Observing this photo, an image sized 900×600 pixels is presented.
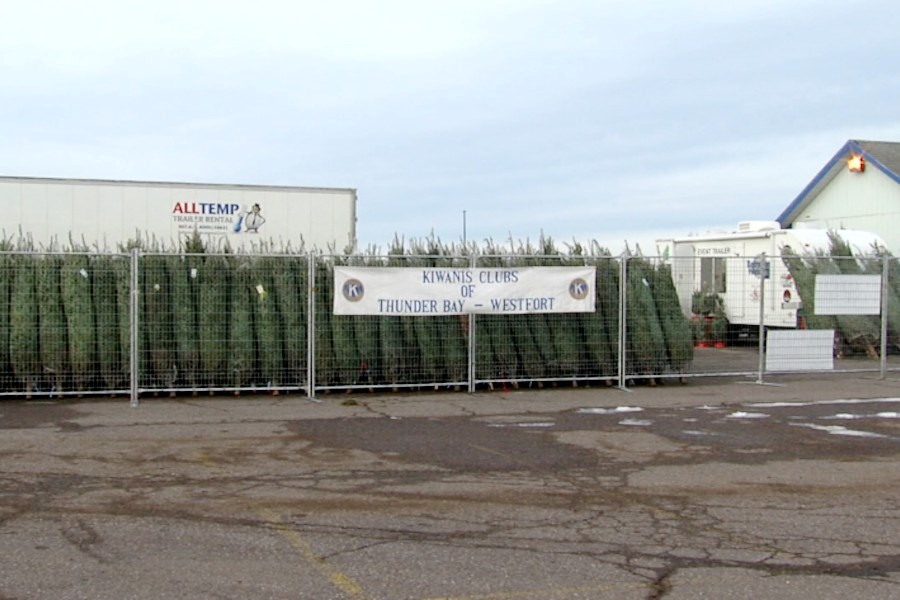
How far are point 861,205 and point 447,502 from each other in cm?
2555

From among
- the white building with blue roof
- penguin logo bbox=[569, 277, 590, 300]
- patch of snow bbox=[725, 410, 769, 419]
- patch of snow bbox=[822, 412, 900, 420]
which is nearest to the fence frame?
penguin logo bbox=[569, 277, 590, 300]

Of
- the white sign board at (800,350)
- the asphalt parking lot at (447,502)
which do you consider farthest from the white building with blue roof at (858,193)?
the asphalt parking lot at (447,502)

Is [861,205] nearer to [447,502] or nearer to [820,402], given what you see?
[820,402]

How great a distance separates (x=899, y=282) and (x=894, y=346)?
1.31 m

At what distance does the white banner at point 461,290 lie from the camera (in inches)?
570

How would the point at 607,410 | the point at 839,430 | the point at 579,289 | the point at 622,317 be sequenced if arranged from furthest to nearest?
the point at 622,317, the point at 579,289, the point at 607,410, the point at 839,430

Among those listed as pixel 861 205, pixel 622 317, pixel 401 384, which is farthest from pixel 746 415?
pixel 861 205

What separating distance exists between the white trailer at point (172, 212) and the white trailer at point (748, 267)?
7.05 metres

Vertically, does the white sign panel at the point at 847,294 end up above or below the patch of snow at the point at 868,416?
above

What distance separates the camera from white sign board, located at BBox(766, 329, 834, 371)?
54.6 ft

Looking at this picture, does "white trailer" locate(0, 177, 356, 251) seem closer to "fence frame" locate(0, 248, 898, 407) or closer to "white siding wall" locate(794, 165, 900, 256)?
"fence frame" locate(0, 248, 898, 407)

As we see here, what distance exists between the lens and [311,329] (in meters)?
14.5

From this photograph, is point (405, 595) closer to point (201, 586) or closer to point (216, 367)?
point (201, 586)

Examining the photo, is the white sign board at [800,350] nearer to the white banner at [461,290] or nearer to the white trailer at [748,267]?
the white trailer at [748,267]
